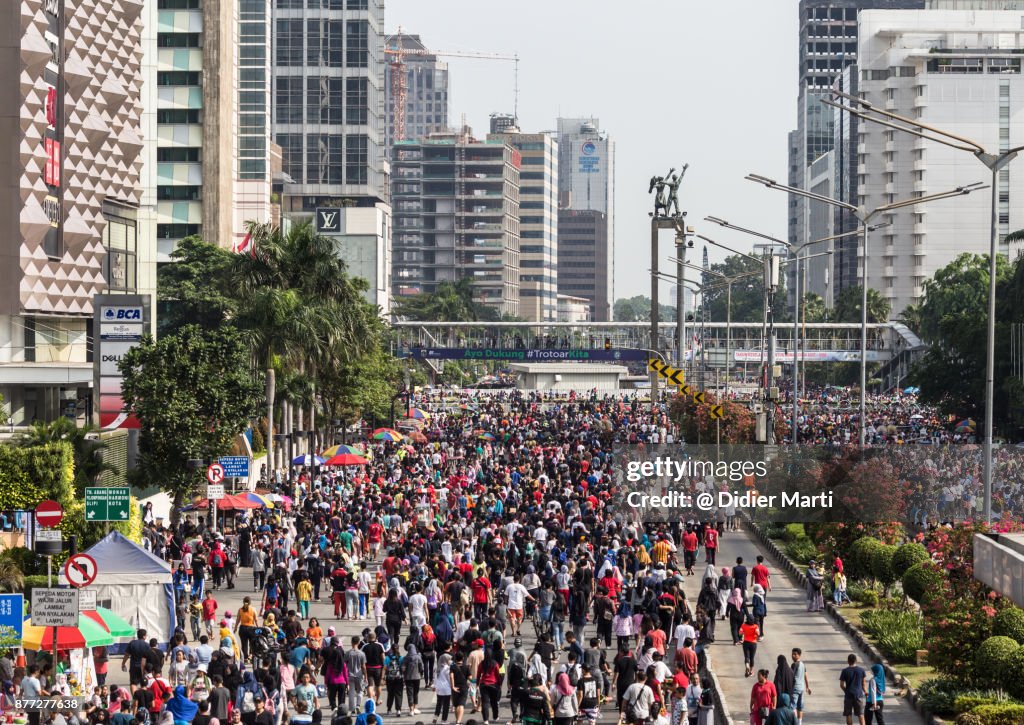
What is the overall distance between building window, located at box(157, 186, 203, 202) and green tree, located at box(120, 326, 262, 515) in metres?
55.3

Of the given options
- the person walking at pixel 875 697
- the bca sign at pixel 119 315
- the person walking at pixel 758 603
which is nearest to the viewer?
the person walking at pixel 875 697

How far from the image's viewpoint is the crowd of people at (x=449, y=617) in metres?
18.7

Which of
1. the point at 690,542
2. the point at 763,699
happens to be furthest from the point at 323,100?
the point at 763,699

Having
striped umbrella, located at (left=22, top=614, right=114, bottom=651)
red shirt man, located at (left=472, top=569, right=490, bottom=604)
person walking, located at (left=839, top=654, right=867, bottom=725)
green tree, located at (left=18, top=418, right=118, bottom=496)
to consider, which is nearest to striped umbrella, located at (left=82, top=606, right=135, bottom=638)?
striped umbrella, located at (left=22, top=614, right=114, bottom=651)

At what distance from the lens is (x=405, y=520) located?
125 feet

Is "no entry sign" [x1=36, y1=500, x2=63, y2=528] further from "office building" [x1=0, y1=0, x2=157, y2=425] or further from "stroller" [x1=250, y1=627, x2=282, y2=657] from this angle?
"office building" [x1=0, y1=0, x2=157, y2=425]

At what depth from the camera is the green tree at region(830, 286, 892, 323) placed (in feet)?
436

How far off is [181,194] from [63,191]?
132 ft

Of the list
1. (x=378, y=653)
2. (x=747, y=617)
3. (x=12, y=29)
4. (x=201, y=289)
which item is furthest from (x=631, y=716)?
(x=201, y=289)

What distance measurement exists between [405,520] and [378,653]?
17239 millimetres

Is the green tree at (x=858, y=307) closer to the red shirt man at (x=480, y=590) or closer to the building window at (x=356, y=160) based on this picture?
the building window at (x=356, y=160)

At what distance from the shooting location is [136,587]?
22469mm

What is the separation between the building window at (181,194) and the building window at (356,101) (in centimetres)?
5276

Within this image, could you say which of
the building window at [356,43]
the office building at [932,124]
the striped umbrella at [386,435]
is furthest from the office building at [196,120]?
the office building at [932,124]
